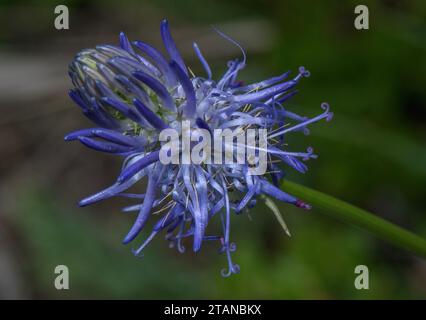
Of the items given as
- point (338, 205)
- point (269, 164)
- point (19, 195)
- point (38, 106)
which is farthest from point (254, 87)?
point (38, 106)

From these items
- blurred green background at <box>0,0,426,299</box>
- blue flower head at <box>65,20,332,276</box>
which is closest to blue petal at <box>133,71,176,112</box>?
blue flower head at <box>65,20,332,276</box>

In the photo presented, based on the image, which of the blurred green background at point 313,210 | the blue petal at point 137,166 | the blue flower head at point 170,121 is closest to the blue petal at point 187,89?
the blue flower head at point 170,121

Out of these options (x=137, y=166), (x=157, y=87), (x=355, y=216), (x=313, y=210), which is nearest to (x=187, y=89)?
(x=157, y=87)

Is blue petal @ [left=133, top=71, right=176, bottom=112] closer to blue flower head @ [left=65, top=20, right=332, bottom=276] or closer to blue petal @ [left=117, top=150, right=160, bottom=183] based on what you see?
blue flower head @ [left=65, top=20, right=332, bottom=276]

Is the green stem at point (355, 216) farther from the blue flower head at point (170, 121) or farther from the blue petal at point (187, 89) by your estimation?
the blue petal at point (187, 89)

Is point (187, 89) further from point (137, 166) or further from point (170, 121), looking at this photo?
point (137, 166)

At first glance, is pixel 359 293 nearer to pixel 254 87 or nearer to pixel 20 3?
pixel 254 87
